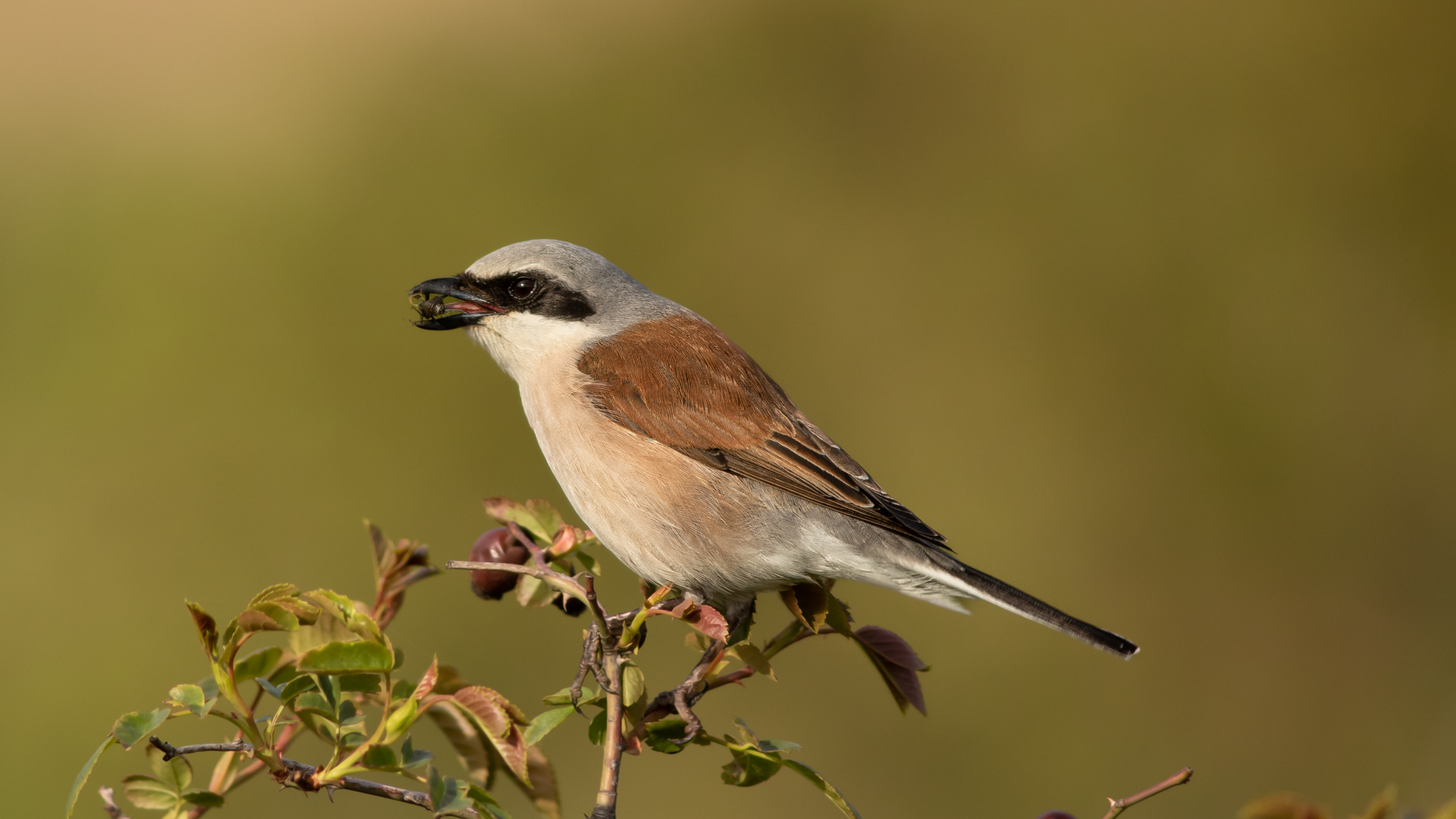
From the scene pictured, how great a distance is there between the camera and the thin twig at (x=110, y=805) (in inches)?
43.1

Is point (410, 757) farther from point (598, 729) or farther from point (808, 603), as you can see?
point (808, 603)

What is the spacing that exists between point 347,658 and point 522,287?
4.95 ft

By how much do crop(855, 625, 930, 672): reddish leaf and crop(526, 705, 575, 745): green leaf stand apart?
0.51 meters

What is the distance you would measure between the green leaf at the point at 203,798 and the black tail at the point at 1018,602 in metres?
1.44

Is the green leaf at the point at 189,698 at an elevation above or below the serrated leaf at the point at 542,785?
above

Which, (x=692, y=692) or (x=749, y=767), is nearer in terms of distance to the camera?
(x=749, y=767)

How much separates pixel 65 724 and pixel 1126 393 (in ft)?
17.7

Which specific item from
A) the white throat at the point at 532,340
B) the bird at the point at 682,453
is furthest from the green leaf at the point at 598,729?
the white throat at the point at 532,340

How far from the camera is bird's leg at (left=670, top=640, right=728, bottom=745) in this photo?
1511 mm

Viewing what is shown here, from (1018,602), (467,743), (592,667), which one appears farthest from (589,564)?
(1018,602)

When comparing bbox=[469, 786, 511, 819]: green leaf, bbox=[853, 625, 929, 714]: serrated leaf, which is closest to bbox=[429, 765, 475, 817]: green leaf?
bbox=[469, 786, 511, 819]: green leaf

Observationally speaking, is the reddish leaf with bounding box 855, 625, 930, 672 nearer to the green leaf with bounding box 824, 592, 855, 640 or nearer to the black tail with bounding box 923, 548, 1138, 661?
the green leaf with bounding box 824, 592, 855, 640

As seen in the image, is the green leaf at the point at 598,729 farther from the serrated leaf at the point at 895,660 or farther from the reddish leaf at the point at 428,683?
the serrated leaf at the point at 895,660

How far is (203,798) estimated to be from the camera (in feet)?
3.90
